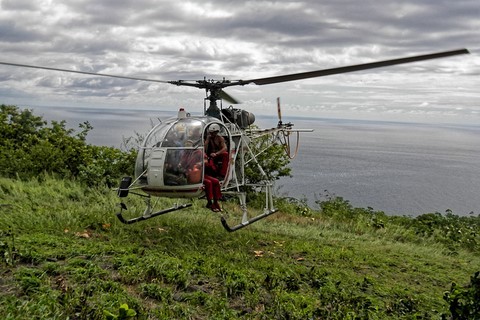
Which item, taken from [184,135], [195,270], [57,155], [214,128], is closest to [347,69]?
[214,128]

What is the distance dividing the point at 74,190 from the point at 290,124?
6.00 metres

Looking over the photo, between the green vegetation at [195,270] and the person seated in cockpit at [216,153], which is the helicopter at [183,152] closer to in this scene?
the person seated in cockpit at [216,153]

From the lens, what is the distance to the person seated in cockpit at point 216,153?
9.08 meters

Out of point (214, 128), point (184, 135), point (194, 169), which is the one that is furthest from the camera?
point (214, 128)

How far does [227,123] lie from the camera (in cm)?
1009

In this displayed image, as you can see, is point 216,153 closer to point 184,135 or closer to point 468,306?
point 184,135

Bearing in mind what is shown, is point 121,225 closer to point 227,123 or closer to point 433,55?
point 227,123

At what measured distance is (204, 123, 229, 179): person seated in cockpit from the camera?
358 inches

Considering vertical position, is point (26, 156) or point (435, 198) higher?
point (26, 156)

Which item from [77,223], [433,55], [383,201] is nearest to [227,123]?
[77,223]

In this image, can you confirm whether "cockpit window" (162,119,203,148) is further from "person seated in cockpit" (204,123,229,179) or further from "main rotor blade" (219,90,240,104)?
"main rotor blade" (219,90,240,104)

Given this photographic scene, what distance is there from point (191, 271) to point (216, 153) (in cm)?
286

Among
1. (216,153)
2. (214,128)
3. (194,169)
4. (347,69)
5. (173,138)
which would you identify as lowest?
(194,169)

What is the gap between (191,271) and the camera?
263 inches
